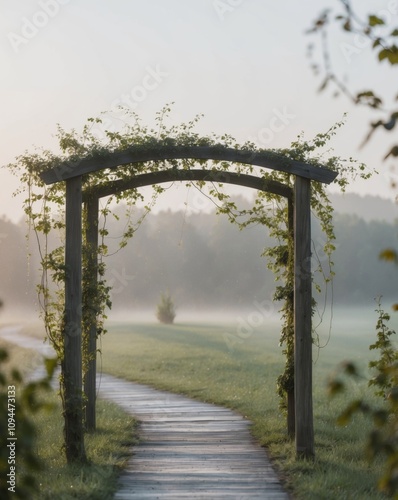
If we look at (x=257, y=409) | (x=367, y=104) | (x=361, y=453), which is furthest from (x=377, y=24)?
(x=257, y=409)

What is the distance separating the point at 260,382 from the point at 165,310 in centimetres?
2139

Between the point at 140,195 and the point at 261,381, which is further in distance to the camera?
the point at 261,381

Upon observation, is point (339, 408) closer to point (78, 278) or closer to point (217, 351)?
point (78, 278)

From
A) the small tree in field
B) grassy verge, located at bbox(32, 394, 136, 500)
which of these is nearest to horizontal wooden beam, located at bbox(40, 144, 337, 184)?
grassy verge, located at bbox(32, 394, 136, 500)

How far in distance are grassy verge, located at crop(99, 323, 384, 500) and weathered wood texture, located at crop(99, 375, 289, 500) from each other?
0.25 m

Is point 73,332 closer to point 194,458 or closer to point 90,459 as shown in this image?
point 90,459

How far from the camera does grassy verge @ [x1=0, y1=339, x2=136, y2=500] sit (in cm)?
643

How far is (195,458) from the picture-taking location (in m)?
7.96

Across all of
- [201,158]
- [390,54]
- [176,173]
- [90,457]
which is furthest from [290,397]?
[390,54]

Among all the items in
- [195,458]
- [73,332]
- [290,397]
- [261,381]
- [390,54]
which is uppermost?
[390,54]

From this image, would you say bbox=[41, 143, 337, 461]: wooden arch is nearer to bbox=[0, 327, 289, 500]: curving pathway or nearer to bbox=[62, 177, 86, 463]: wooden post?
bbox=[62, 177, 86, 463]: wooden post

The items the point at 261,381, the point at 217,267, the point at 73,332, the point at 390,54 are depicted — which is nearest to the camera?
the point at 390,54

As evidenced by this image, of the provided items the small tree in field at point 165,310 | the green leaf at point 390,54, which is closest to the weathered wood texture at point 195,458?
the green leaf at point 390,54

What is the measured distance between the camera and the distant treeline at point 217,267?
6228 centimetres
